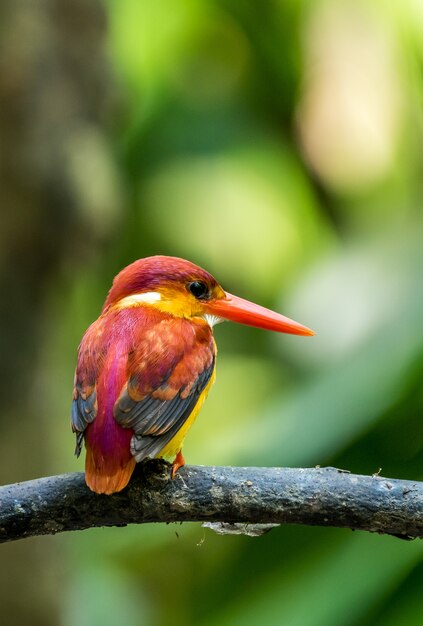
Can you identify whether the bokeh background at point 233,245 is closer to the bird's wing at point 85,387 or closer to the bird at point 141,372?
the bird at point 141,372

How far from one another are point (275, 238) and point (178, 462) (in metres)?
3.75

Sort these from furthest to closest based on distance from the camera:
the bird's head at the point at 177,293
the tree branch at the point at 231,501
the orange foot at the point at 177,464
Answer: the bird's head at the point at 177,293, the orange foot at the point at 177,464, the tree branch at the point at 231,501

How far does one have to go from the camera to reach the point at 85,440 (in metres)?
1.90

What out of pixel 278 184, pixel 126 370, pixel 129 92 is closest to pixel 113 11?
pixel 129 92

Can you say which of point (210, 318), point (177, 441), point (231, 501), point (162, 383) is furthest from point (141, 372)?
point (210, 318)

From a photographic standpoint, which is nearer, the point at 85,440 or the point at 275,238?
the point at 85,440

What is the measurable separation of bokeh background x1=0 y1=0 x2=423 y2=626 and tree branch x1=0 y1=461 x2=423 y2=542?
4.92 feet

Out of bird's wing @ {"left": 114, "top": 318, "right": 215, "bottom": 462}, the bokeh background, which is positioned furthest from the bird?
the bokeh background

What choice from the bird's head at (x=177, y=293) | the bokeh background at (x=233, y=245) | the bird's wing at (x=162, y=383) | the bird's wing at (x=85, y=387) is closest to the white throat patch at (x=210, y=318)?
the bird's head at (x=177, y=293)

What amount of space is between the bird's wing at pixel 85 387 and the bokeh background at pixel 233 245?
1595 millimetres

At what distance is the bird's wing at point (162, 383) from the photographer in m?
1.84

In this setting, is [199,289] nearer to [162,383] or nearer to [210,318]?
[210,318]

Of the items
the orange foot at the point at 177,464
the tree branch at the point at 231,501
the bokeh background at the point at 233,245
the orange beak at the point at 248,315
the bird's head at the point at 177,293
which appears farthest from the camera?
the bokeh background at the point at 233,245

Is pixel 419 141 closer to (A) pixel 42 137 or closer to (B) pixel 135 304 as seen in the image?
(A) pixel 42 137
